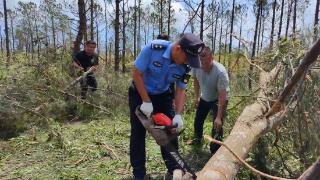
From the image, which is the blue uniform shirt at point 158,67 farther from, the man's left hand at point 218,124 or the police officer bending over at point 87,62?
the police officer bending over at point 87,62

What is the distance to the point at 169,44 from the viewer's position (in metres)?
3.55

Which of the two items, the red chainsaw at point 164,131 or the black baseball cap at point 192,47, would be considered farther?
the red chainsaw at point 164,131

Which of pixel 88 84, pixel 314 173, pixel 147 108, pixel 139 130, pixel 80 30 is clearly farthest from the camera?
pixel 80 30

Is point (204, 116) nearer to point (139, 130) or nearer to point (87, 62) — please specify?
point (139, 130)

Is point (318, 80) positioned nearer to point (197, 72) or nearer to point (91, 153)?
point (197, 72)

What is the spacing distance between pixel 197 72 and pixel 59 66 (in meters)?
3.78

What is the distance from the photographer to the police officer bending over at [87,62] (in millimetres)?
7289

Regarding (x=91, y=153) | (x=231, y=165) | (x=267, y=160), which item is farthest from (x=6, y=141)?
(x=231, y=165)

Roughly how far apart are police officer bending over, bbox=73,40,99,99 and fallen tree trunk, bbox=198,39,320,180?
12.7 ft

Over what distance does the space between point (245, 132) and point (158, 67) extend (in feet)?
3.20

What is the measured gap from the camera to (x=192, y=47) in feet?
10.6

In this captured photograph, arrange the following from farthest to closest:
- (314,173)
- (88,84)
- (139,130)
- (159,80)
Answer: (88,84) → (139,130) → (159,80) → (314,173)

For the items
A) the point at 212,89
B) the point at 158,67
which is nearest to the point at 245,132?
the point at 158,67

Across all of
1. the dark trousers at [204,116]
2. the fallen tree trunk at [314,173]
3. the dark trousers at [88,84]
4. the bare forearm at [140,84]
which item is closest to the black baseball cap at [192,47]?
the bare forearm at [140,84]
